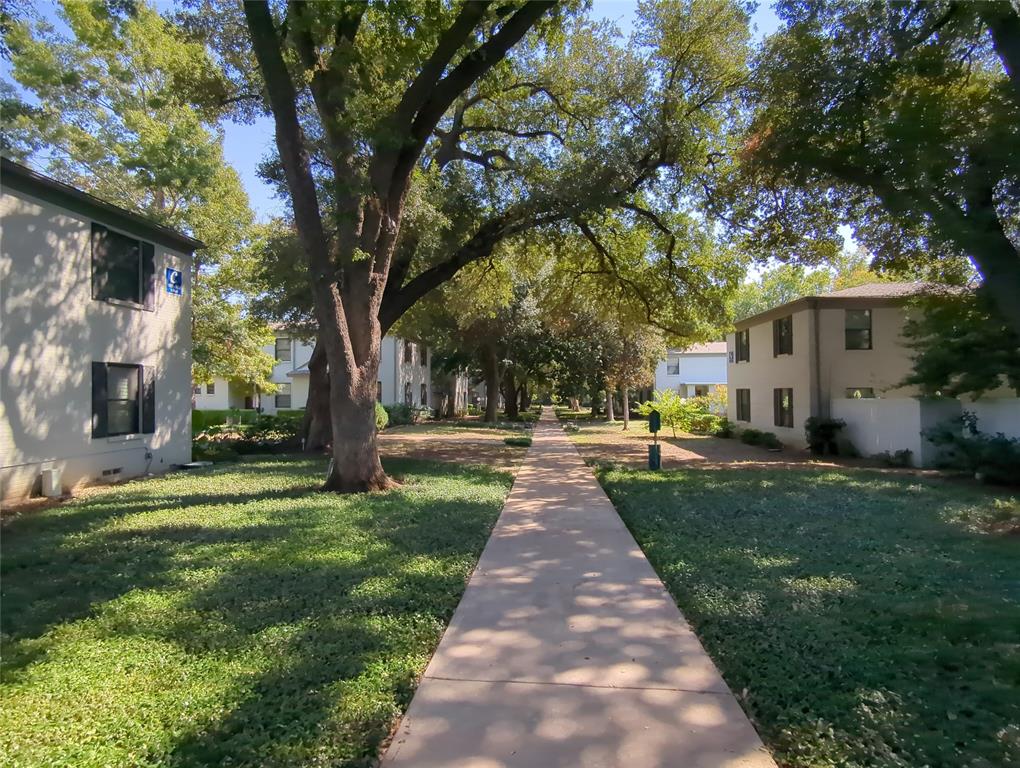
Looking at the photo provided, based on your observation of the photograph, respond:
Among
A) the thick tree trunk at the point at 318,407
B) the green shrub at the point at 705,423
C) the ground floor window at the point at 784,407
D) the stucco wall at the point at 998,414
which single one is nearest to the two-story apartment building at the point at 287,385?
the green shrub at the point at 705,423

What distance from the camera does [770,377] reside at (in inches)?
882

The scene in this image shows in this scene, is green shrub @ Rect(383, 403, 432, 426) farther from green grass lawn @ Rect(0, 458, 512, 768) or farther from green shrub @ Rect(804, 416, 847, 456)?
green grass lawn @ Rect(0, 458, 512, 768)

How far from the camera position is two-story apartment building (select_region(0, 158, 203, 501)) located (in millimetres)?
9922

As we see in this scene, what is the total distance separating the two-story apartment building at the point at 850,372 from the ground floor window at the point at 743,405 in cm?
206

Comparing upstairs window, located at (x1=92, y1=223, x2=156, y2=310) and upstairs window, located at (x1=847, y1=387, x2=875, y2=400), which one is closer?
upstairs window, located at (x1=92, y1=223, x2=156, y2=310)

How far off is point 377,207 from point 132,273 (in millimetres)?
5594

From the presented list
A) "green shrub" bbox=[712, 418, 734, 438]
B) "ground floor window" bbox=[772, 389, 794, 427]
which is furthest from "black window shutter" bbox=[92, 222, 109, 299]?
"green shrub" bbox=[712, 418, 734, 438]

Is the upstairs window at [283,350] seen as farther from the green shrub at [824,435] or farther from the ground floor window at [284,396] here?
the green shrub at [824,435]

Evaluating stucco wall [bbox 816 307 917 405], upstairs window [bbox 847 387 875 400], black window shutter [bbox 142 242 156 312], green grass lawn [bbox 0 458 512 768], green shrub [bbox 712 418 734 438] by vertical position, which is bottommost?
green grass lawn [bbox 0 458 512 768]

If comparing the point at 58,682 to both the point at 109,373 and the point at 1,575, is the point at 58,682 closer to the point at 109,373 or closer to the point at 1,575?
the point at 1,575

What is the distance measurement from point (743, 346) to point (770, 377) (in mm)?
3465

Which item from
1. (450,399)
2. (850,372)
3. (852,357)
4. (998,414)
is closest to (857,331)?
(852,357)

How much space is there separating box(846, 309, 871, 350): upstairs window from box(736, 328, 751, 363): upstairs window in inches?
225

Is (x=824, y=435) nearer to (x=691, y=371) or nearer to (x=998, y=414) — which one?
(x=998, y=414)
